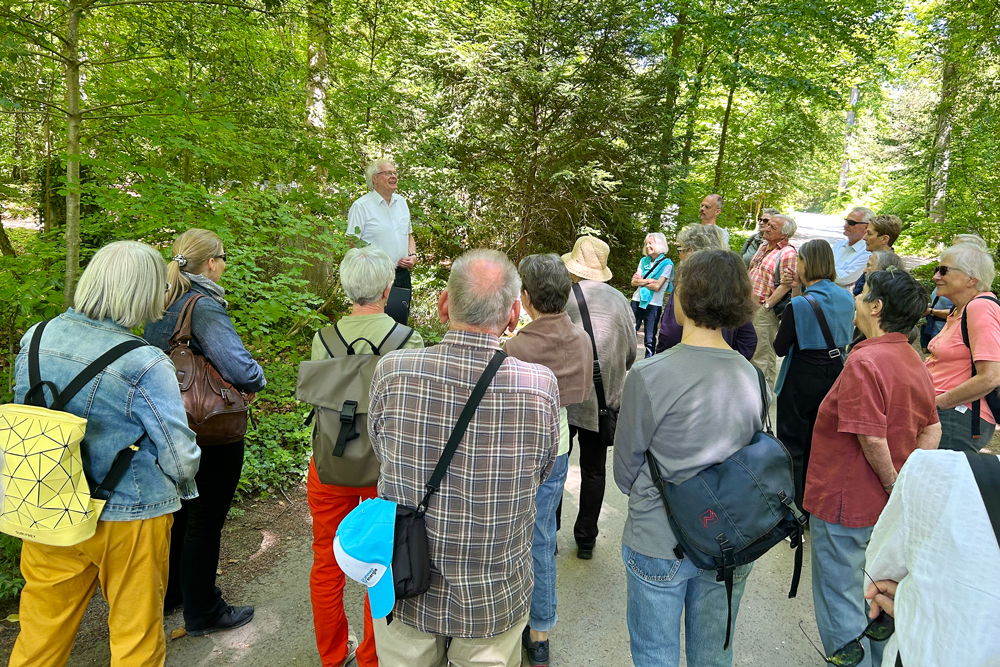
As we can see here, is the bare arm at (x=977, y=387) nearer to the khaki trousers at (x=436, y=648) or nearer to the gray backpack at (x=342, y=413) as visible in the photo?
the khaki trousers at (x=436, y=648)

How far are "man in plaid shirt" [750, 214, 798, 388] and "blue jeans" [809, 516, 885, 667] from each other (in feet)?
8.71

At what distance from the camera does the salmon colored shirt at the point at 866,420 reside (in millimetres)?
2453

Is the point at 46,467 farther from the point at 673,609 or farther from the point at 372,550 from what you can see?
the point at 673,609

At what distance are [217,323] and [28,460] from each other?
0.95 metres

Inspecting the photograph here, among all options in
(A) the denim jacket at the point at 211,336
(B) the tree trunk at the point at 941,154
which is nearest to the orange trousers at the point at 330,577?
(A) the denim jacket at the point at 211,336

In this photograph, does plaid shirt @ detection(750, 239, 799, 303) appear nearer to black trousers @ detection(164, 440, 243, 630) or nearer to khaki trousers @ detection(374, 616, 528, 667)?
khaki trousers @ detection(374, 616, 528, 667)

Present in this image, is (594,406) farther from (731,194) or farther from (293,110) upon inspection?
(731,194)

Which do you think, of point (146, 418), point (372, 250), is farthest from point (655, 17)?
point (146, 418)

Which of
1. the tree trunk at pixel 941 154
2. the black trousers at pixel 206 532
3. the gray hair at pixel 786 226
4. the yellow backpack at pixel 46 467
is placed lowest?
the black trousers at pixel 206 532

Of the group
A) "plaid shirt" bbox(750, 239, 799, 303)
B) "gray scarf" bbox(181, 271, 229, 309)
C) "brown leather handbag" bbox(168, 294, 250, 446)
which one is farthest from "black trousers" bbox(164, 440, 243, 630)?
"plaid shirt" bbox(750, 239, 799, 303)

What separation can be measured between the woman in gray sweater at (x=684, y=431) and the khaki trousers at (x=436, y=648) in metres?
0.58

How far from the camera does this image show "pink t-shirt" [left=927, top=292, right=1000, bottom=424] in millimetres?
3090

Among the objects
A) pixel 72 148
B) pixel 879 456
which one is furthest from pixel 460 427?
pixel 72 148

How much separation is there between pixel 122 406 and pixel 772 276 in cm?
520
